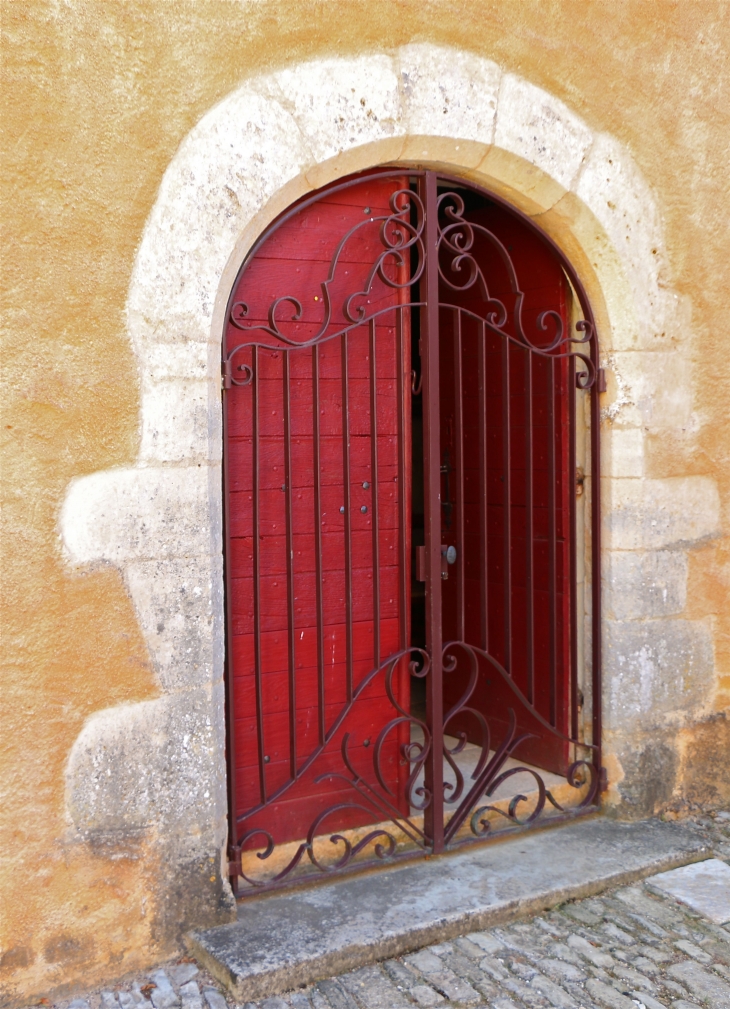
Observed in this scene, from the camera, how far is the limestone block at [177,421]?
2.79 metres

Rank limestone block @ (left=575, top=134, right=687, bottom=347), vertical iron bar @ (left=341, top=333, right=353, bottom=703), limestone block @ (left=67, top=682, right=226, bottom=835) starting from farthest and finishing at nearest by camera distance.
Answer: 1. limestone block @ (left=575, top=134, right=687, bottom=347)
2. vertical iron bar @ (left=341, top=333, right=353, bottom=703)
3. limestone block @ (left=67, top=682, right=226, bottom=835)

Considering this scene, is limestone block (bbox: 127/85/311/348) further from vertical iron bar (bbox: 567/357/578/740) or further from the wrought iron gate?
vertical iron bar (bbox: 567/357/578/740)

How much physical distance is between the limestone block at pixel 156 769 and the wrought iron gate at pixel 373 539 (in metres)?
0.18

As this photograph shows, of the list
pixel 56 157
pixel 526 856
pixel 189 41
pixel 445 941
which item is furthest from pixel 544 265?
pixel 445 941

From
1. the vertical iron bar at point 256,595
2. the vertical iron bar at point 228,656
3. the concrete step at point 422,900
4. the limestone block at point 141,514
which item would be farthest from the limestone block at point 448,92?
the concrete step at point 422,900

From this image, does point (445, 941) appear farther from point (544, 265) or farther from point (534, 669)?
point (544, 265)

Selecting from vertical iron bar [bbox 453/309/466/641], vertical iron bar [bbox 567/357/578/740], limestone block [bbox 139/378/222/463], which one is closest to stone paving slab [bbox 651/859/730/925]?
vertical iron bar [bbox 567/357/578/740]

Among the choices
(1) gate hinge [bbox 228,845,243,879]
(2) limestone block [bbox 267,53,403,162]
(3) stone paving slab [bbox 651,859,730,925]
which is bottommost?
(3) stone paving slab [bbox 651,859,730,925]

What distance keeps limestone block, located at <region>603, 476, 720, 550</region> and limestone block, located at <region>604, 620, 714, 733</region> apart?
34 cm

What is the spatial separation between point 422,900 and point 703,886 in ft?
3.42

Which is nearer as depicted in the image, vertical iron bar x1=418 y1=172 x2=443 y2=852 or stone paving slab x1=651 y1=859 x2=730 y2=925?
stone paving slab x1=651 y1=859 x2=730 y2=925

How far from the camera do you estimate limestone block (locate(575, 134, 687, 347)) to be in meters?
3.56

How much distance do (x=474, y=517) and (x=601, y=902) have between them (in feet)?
5.70

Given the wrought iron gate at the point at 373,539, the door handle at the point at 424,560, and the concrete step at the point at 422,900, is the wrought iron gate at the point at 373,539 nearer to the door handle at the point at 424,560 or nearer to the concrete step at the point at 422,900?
the door handle at the point at 424,560
